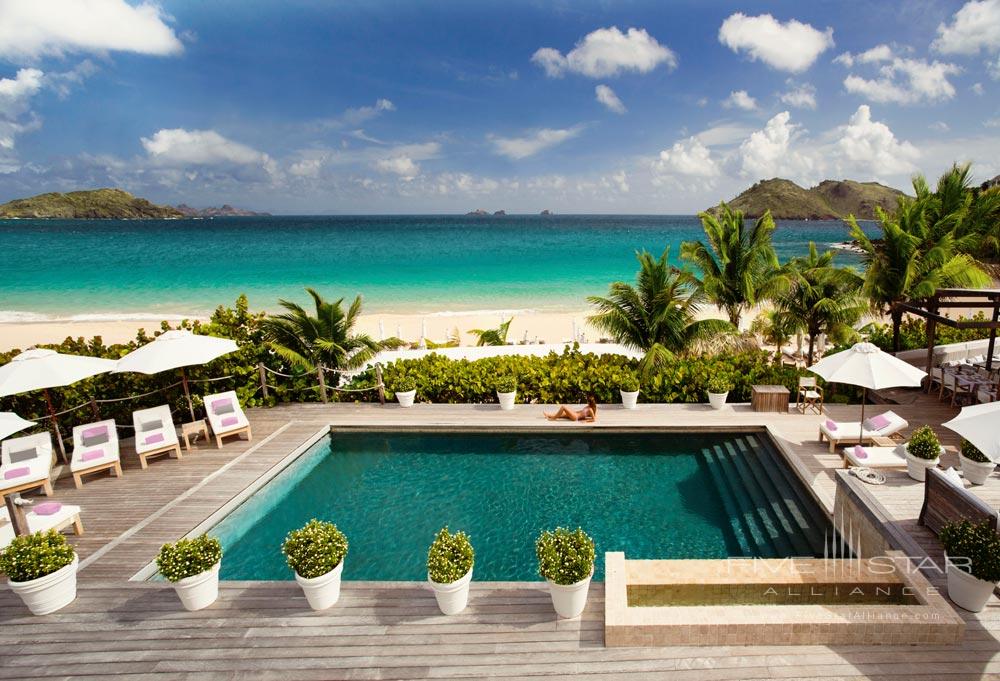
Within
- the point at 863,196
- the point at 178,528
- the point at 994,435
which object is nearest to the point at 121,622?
the point at 178,528

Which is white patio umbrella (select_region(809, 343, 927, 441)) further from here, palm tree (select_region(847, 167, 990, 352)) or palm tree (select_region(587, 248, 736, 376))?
palm tree (select_region(847, 167, 990, 352))

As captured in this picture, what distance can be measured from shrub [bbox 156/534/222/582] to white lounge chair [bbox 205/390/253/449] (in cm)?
503

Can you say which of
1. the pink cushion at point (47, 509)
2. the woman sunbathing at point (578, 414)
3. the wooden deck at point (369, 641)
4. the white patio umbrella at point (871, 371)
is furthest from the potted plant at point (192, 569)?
the white patio umbrella at point (871, 371)

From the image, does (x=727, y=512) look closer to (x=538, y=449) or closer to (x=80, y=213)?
(x=538, y=449)

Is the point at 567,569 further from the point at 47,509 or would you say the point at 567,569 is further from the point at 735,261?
the point at 735,261

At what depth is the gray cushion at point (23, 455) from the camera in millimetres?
8180

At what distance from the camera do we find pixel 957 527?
16.5ft

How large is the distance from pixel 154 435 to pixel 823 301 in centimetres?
1578

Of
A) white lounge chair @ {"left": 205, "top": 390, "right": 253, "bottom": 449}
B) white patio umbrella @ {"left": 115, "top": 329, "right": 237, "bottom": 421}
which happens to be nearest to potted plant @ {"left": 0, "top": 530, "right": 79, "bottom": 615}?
white patio umbrella @ {"left": 115, "top": 329, "right": 237, "bottom": 421}

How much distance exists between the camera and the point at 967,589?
487cm

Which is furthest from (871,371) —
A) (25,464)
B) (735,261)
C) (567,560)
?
(25,464)

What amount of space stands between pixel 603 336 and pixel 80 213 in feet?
594

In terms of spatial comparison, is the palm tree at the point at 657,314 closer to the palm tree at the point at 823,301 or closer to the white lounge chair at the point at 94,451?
the palm tree at the point at 823,301

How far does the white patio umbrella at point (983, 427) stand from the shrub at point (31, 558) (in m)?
9.46
